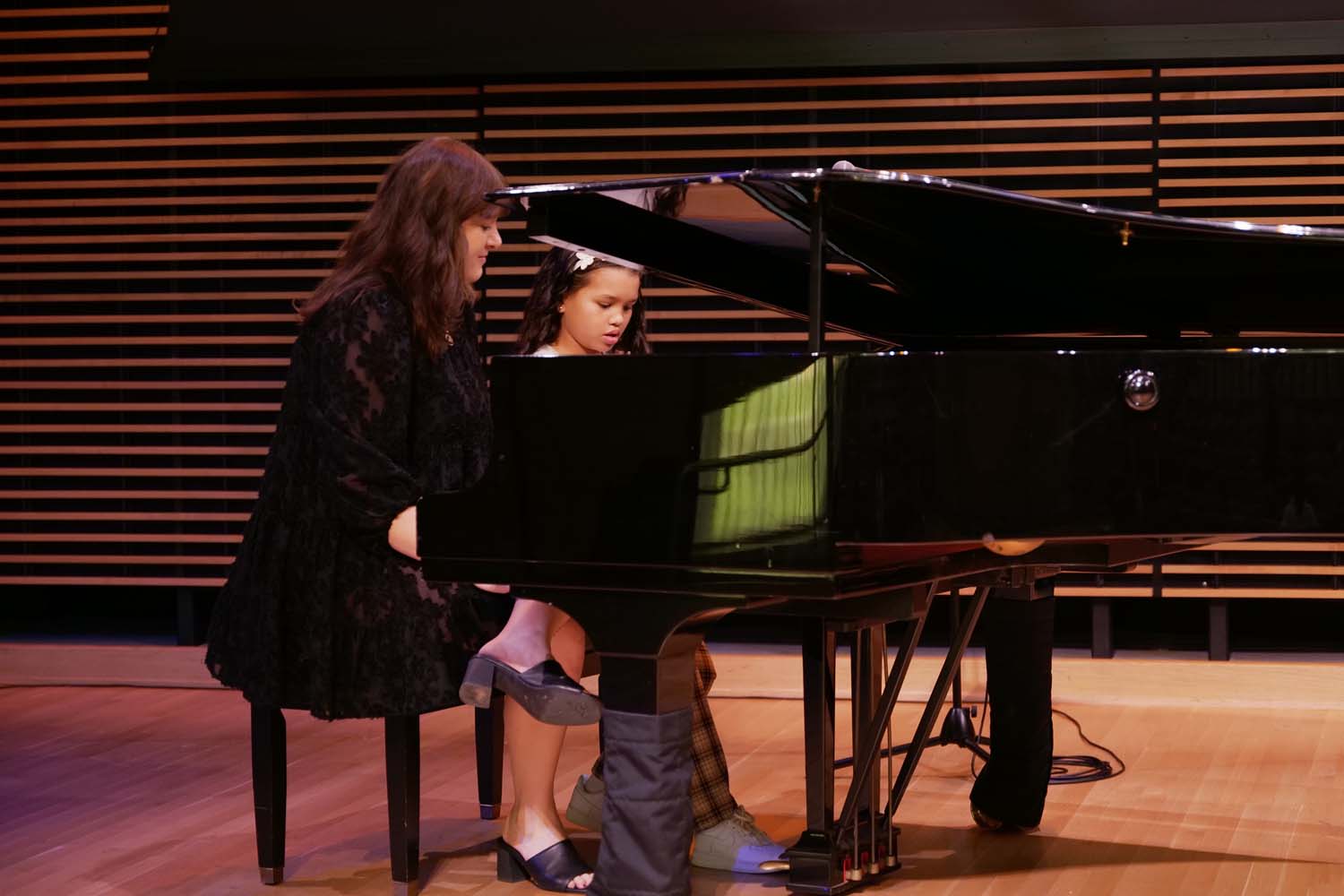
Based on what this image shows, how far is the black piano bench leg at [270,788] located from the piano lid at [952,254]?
113 centimetres

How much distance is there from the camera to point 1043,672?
136 inches

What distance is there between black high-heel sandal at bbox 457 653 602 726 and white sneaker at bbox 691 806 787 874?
604mm

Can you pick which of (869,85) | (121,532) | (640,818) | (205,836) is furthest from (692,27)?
(640,818)

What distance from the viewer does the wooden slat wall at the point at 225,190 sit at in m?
5.44

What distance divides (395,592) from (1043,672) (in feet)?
4.51

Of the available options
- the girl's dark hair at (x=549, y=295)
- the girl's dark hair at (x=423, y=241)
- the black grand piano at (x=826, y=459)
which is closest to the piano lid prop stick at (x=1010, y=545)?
the black grand piano at (x=826, y=459)

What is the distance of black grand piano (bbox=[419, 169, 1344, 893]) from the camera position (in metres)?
2.35

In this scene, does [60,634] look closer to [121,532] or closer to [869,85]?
[121,532]

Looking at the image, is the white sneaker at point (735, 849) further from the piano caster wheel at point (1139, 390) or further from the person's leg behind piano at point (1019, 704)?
the piano caster wheel at point (1139, 390)

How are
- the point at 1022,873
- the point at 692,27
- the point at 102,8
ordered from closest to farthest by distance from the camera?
the point at 1022,873 < the point at 692,27 < the point at 102,8

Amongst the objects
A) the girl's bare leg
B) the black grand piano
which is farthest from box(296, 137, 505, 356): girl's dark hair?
the girl's bare leg

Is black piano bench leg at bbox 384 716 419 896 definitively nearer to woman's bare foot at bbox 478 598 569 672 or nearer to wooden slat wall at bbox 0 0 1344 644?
woman's bare foot at bbox 478 598 569 672

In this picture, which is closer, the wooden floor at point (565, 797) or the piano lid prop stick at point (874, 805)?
the piano lid prop stick at point (874, 805)

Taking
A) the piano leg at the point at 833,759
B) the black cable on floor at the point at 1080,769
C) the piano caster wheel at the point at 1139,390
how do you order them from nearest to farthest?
the piano caster wheel at the point at 1139,390 < the piano leg at the point at 833,759 < the black cable on floor at the point at 1080,769
